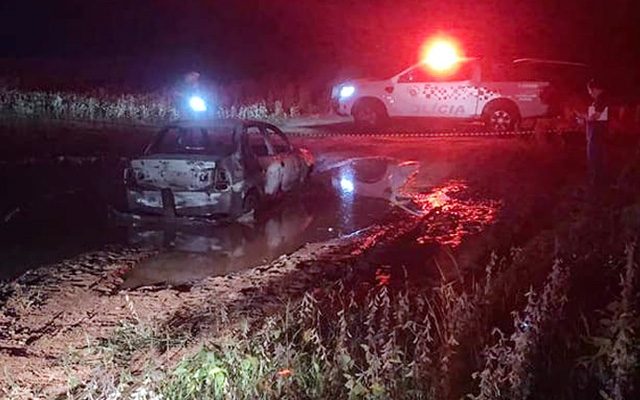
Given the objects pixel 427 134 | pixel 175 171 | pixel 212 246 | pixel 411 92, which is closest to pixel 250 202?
pixel 175 171

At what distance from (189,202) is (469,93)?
10077 millimetres

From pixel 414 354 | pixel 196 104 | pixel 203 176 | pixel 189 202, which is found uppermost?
pixel 196 104

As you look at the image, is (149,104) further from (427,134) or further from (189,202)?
(189,202)

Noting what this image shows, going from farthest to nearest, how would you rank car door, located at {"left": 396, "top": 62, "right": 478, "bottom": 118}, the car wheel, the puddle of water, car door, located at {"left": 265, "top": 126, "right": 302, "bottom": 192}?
Answer: car door, located at {"left": 396, "top": 62, "right": 478, "bottom": 118} < car door, located at {"left": 265, "top": 126, "right": 302, "bottom": 192} < the car wheel < the puddle of water

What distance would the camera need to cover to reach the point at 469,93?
728 inches

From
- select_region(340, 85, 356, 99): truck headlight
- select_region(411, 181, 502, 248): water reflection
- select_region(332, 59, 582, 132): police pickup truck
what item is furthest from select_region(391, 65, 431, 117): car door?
select_region(411, 181, 502, 248): water reflection

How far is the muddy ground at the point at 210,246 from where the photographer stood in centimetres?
643

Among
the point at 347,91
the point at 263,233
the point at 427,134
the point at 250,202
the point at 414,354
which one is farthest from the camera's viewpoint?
the point at 347,91

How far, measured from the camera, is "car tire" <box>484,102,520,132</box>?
1840 cm

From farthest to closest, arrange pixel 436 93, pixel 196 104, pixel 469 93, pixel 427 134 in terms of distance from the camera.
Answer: pixel 196 104, pixel 427 134, pixel 436 93, pixel 469 93

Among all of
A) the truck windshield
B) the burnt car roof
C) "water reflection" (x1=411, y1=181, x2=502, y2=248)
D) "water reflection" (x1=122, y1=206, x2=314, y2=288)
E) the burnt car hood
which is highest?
the burnt car roof

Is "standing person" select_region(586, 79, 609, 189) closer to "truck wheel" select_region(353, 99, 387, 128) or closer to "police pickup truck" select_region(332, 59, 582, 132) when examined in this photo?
"police pickup truck" select_region(332, 59, 582, 132)

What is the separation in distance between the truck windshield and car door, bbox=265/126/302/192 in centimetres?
81

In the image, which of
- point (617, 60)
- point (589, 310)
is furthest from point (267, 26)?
point (589, 310)
